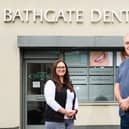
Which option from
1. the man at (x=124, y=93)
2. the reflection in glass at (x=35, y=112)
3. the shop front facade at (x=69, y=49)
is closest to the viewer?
the man at (x=124, y=93)

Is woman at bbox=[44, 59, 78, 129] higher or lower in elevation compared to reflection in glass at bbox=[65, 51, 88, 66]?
lower

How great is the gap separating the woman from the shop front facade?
5293 mm

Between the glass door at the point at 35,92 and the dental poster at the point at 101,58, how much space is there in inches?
43.8

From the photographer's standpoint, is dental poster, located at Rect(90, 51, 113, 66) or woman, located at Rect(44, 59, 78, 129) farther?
dental poster, located at Rect(90, 51, 113, 66)

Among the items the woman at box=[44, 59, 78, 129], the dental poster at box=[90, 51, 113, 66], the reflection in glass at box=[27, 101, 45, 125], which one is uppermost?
the dental poster at box=[90, 51, 113, 66]

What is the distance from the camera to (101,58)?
12570mm

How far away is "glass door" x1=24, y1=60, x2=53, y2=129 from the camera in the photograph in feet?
41.3

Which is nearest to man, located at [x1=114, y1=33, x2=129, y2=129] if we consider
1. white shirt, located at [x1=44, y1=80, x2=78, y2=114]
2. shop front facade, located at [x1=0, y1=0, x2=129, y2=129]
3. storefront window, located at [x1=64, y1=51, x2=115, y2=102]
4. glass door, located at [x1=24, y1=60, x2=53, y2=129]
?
white shirt, located at [x1=44, y1=80, x2=78, y2=114]

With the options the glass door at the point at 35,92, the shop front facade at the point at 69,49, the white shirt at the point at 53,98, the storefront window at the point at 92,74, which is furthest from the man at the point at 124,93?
the glass door at the point at 35,92

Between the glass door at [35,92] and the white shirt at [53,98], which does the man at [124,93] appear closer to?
the white shirt at [53,98]

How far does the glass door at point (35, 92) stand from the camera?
12.6 meters

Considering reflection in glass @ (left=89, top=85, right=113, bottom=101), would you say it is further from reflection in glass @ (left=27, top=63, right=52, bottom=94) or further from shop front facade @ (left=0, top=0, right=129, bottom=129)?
reflection in glass @ (left=27, top=63, right=52, bottom=94)

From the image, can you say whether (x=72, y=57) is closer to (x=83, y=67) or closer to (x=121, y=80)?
(x=83, y=67)

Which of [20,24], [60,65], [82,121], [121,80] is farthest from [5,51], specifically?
[121,80]
